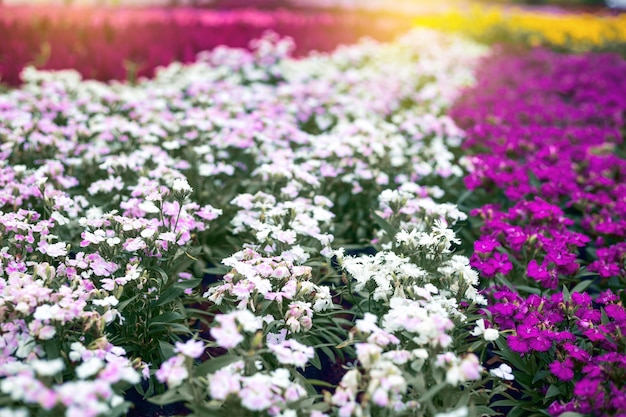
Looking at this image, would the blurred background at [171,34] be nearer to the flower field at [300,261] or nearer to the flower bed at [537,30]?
the flower bed at [537,30]

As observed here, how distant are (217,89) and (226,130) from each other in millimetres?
1348

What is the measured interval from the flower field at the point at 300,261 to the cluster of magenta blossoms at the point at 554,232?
0.6 inches

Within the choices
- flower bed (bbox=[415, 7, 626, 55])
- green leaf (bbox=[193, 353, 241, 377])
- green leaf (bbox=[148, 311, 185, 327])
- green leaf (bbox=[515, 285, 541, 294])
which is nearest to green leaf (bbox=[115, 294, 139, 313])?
green leaf (bbox=[148, 311, 185, 327])

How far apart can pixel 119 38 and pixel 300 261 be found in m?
5.32

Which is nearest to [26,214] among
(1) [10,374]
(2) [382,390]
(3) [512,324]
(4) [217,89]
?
(1) [10,374]

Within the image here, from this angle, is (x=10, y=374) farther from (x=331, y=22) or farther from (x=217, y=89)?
(x=331, y=22)

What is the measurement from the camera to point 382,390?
1.86 m

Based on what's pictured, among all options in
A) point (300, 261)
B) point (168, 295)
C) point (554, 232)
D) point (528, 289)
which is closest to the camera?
point (168, 295)

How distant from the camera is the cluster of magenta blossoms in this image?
2.37m

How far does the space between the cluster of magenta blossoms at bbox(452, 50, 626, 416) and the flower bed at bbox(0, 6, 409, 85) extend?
3103mm

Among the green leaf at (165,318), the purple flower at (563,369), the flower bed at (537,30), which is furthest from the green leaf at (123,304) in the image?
the flower bed at (537,30)

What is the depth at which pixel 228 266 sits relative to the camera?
288 centimetres

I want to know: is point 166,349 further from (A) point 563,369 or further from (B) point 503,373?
(A) point 563,369

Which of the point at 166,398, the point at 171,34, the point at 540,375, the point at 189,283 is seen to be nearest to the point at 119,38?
the point at 171,34
